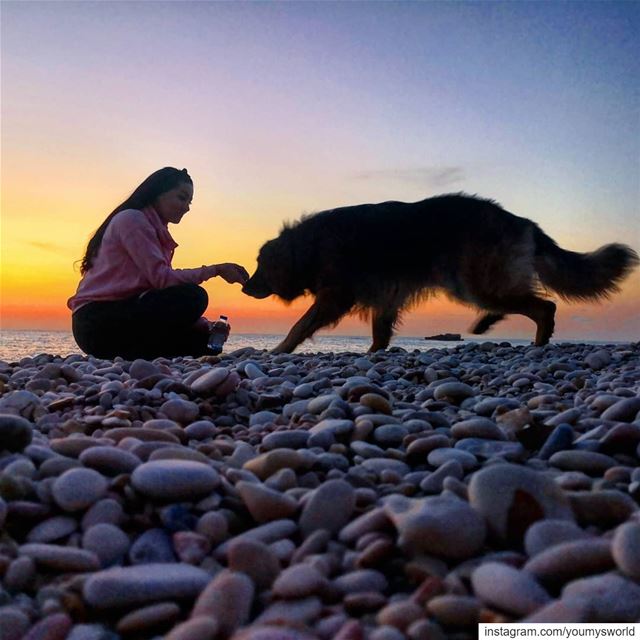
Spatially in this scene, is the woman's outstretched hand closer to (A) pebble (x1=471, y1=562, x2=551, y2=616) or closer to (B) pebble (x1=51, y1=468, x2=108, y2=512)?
(B) pebble (x1=51, y1=468, x2=108, y2=512)

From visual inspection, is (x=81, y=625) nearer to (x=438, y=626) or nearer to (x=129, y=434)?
(x=438, y=626)

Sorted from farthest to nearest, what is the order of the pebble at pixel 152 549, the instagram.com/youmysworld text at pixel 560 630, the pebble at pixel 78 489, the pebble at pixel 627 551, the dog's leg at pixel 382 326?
the dog's leg at pixel 382 326 → the pebble at pixel 78 489 → the pebble at pixel 152 549 → the pebble at pixel 627 551 → the instagram.com/youmysworld text at pixel 560 630

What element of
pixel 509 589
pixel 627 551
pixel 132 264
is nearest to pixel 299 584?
pixel 509 589

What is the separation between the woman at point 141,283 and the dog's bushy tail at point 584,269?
3.00 meters

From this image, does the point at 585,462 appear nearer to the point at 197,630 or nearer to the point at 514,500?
the point at 514,500

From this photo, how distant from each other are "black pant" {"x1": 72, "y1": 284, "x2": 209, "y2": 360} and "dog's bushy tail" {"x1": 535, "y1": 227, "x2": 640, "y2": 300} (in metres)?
3.05

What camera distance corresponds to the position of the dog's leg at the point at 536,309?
602 cm

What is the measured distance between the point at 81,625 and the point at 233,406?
1578mm

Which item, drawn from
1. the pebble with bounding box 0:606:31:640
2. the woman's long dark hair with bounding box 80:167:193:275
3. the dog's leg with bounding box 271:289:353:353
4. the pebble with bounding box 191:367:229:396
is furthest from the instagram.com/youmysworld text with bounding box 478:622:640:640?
the dog's leg with bounding box 271:289:353:353

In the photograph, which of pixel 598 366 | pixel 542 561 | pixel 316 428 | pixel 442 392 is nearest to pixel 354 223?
pixel 598 366

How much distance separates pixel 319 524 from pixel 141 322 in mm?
4095

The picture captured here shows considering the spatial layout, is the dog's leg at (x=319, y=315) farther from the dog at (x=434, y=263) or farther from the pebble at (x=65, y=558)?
the pebble at (x=65, y=558)

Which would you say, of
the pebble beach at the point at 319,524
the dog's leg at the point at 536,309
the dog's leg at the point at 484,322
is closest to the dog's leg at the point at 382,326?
the dog's leg at the point at 484,322

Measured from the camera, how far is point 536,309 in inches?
238
